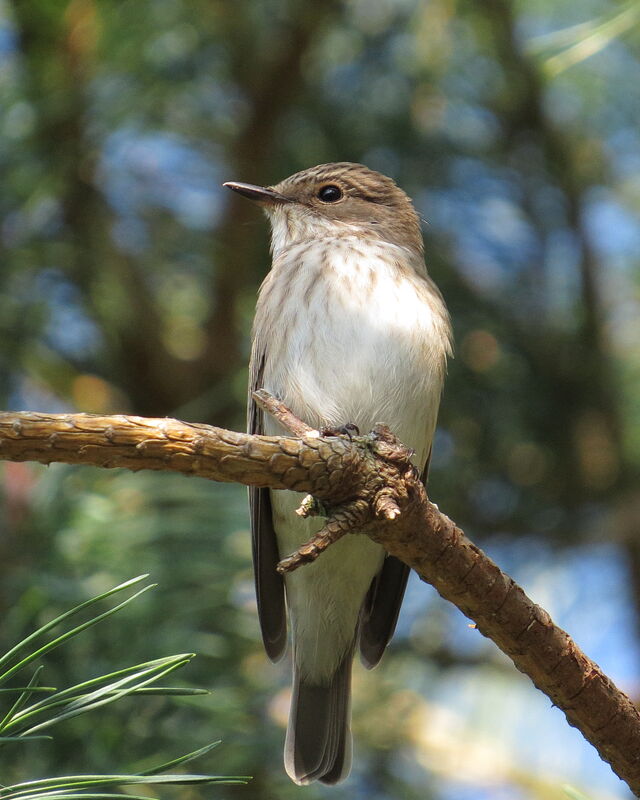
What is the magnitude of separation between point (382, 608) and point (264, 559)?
544mm

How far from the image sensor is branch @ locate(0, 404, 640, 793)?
7.33 ft

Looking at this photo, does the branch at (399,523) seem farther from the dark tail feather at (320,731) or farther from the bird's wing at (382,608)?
the bird's wing at (382,608)

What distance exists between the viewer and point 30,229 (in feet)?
14.1

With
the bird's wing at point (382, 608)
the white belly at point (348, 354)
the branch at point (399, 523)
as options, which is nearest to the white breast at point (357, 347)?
the white belly at point (348, 354)

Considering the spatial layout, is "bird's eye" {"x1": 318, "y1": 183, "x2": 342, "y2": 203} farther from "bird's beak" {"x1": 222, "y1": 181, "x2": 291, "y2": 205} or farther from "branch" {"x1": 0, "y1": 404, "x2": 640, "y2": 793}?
"branch" {"x1": 0, "y1": 404, "x2": 640, "y2": 793}

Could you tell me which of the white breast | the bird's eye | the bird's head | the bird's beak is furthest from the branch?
the bird's eye

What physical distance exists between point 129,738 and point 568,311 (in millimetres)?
2871

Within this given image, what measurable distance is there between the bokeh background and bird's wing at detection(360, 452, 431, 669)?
1.34 feet

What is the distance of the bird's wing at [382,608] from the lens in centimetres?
425

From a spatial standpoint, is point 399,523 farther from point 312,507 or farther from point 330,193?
point 330,193

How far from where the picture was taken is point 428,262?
5.21 metres

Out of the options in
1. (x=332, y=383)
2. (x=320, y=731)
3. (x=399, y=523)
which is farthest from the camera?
(x=320, y=731)

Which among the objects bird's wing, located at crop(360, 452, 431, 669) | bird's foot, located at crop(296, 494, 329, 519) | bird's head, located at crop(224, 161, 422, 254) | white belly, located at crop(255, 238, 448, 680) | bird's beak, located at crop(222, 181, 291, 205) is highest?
bird's head, located at crop(224, 161, 422, 254)

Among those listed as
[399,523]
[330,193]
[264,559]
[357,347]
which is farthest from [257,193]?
[399,523]
